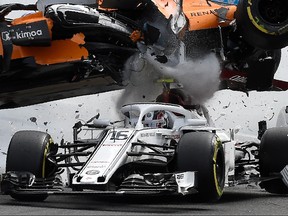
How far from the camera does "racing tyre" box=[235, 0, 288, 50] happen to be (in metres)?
10.5

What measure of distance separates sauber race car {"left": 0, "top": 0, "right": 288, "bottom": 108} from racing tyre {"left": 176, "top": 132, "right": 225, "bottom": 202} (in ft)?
7.59

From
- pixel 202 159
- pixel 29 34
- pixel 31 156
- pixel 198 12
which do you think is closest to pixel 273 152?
pixel 202 159

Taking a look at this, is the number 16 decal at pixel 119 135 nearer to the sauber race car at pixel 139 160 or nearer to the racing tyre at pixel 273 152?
the sauber race car at pixel 139 160

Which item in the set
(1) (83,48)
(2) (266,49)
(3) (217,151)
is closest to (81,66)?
(1) (83,48)

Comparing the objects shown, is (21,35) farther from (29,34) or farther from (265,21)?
(265,21)

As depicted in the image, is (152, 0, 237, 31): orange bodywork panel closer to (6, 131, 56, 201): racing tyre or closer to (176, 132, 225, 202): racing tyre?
(176, 132, 225, 202): racing tyre

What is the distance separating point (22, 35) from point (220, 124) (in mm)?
5274

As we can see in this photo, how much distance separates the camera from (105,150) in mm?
8617

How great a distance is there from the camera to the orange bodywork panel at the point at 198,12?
1091cm

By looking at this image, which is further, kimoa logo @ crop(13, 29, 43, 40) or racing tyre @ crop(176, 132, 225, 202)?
kimoa logo @ crop(13, 29, 43, 40)

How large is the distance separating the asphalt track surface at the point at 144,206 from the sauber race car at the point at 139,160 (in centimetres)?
18

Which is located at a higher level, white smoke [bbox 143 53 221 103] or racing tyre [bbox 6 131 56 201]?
white smoke [bbox 143 53 221 103]

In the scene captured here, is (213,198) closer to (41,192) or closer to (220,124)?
(41,192)

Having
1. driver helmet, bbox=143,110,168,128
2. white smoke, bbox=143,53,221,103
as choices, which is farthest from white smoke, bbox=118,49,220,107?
driver helmet, bbox=143,110,168,128
